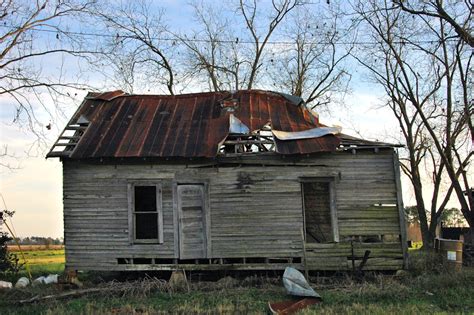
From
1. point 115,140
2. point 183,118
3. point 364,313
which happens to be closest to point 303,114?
point 183,118

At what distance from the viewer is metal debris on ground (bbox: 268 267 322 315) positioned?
31.9 feet

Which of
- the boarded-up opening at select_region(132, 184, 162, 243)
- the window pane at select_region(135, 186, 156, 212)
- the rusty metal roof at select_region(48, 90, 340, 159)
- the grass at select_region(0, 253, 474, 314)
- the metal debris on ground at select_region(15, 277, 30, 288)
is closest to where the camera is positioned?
the grass at select_region(0, 253, 474, 314)

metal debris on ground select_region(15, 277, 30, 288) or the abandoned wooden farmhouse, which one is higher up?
the abandoned wooden farmhouse

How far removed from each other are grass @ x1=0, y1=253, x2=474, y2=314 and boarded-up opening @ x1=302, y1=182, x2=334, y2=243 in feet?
10.4

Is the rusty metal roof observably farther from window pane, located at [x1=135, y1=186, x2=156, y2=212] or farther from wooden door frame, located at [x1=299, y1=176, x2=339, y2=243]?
window pane, located at [x1=135, y1=186, x2=156, y2=212]

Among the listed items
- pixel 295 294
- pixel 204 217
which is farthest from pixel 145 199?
pixel 295 294

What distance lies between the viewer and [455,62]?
2305cm

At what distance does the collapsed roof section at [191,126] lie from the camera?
1300cm

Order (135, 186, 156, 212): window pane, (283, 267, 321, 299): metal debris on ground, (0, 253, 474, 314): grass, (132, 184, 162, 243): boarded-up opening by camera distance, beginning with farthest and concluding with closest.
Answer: (132, 184, 162, 243): boarded-up opening < (135, 186, 156, 212): window pane < (283, 267, 321, 299): metal debris on ground < (0, 253, 474, 314): grass

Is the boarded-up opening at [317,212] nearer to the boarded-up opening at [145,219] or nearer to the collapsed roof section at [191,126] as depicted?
the collapsed roof section at [191,126]

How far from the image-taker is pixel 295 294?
35.1 ft

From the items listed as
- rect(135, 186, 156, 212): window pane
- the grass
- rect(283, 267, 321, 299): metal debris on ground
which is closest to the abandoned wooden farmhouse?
the grass

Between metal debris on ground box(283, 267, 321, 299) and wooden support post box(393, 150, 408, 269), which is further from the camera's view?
wooden support post box(393, 150, 408, 269)

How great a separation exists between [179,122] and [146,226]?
3.79m
